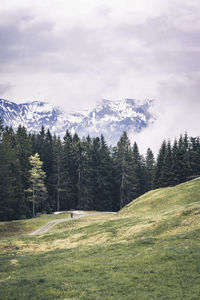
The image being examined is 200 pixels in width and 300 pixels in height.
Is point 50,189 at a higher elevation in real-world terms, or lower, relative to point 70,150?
lower

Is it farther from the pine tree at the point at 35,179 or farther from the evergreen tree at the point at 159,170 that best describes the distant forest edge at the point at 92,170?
the pine tree at the point at 35,179

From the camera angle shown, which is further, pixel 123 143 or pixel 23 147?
pixel 123 143

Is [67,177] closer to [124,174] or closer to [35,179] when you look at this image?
[35,179]

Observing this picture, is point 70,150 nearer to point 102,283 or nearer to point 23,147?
point 23,147

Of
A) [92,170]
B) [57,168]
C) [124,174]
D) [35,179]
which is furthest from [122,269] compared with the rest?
[92,170]

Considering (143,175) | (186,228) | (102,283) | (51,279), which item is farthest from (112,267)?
(143,175)

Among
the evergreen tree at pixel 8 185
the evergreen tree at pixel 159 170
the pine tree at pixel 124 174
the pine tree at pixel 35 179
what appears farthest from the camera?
the evergreen tree at pixel 159 170

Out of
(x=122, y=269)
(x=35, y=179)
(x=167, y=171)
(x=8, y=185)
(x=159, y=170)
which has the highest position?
(x=159, y=170)

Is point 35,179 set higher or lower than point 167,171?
lower

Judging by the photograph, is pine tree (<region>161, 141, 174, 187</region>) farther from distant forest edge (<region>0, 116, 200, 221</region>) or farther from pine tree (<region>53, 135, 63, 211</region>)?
pine tree (<region>53, 135, 63, 211</region>)

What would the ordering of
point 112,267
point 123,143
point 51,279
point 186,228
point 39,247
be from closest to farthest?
point 51,279 → point 112,267 → point 186,228 → point 39,247 → point 123,143

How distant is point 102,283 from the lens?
541 inches

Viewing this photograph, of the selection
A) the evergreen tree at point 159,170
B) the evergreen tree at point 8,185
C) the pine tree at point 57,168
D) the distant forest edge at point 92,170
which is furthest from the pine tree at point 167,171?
the evergreen tree at point 8,185

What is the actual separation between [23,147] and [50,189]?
54.7ft
